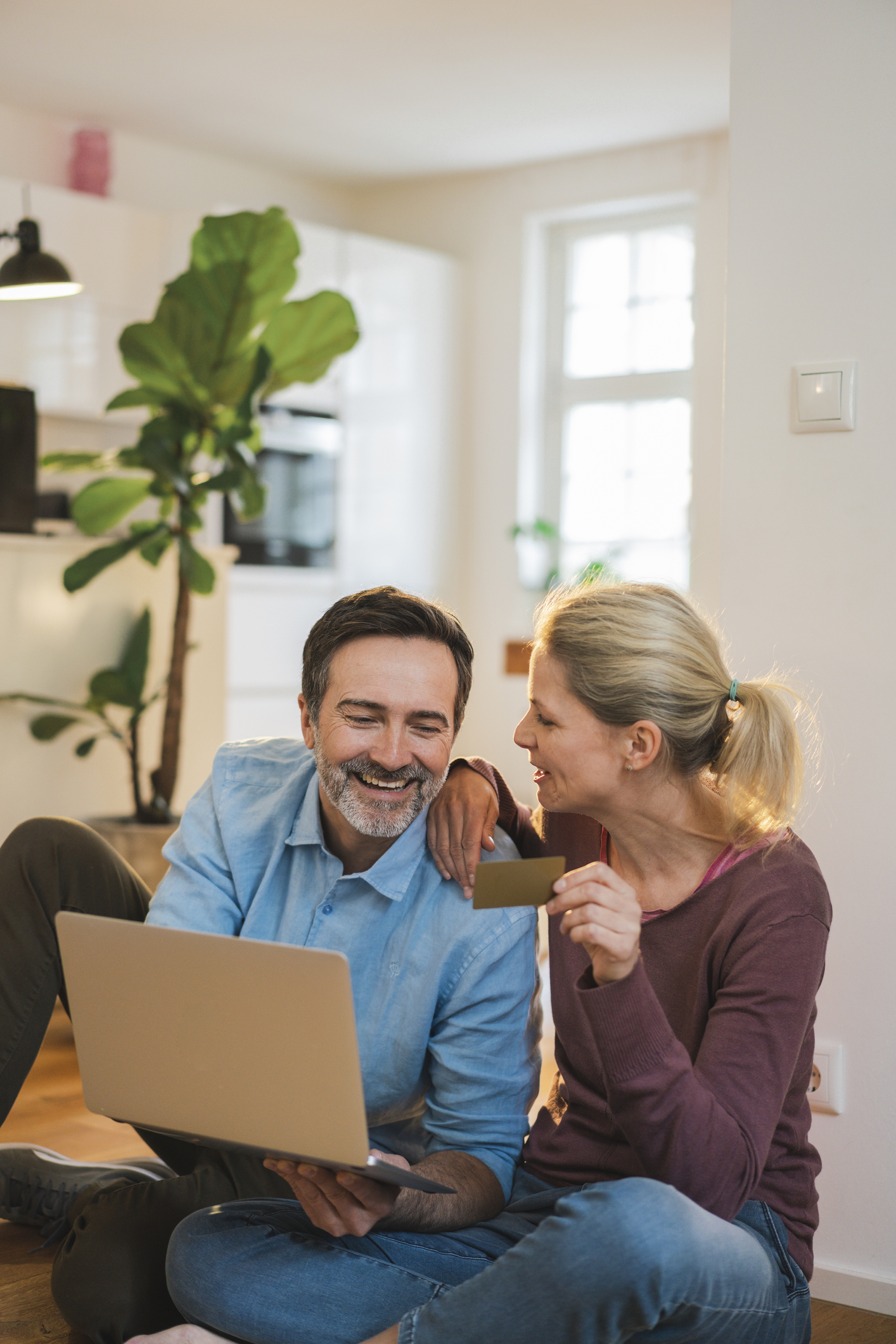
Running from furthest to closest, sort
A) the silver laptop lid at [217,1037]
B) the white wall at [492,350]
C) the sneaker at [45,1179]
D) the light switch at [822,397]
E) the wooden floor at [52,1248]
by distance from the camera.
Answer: the white wall at [492,350] → the sneaker at [45,1179] → the light switch at [822,397] → the wooden floor at [52,1248] → the silver laptop lid at [217,1037]

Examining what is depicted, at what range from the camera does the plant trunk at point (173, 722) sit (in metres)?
3.76

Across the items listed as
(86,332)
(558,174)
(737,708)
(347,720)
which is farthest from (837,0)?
(558,174)

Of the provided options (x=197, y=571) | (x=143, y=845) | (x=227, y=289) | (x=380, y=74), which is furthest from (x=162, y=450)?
(x=380, y=74)

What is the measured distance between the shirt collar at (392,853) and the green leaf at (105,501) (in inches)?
82.9

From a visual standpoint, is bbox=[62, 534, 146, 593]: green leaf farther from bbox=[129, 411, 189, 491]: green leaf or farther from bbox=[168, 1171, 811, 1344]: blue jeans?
bbox=[168, 1171, 811, 1344]: blue jeans

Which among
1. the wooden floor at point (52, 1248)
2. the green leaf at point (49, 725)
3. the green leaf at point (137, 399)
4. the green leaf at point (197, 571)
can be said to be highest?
the green leaf at point (137, 399)

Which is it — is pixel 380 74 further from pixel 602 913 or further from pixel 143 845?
pixel 602 913

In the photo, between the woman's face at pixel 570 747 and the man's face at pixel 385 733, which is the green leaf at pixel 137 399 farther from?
the woman's face at pixel 570 747

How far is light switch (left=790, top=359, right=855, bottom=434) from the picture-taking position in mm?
2043

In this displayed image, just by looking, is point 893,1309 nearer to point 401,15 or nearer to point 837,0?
point 837,0

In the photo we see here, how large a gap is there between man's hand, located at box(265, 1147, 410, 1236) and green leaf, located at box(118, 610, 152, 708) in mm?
2326

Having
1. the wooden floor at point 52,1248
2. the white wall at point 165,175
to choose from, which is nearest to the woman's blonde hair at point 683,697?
the wooden floor at point 52,1248

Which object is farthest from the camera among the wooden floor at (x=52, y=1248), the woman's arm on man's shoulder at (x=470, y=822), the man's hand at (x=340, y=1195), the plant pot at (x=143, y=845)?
the plant pot at (x=143, y=845)

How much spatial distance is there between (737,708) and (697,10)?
3.35 meters
